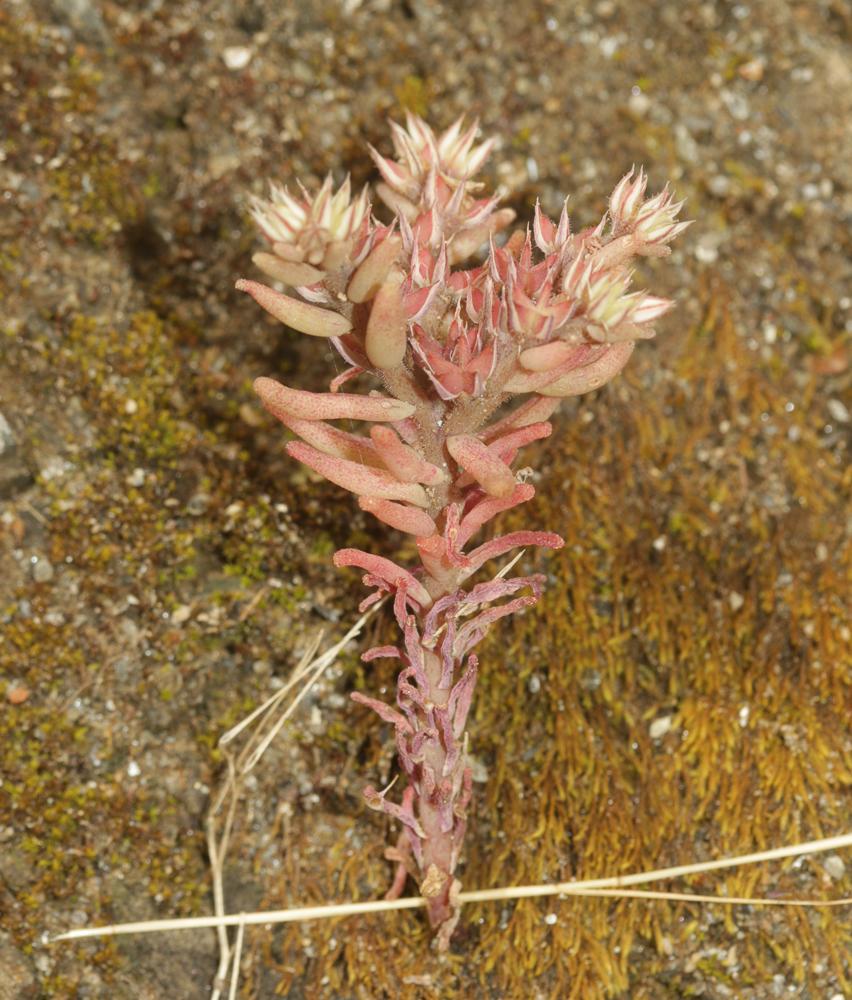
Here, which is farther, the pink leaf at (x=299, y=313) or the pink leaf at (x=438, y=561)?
the pink leaf at (x=438, y=561)

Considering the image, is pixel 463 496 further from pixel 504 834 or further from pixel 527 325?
pixel 504 834

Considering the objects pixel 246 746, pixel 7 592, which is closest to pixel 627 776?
pixel 246 746

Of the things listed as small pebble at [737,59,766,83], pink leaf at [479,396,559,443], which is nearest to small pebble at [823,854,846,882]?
pink leaf at [479,396,559,443]

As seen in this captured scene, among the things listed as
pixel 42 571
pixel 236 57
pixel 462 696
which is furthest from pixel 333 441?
pixel 236 57

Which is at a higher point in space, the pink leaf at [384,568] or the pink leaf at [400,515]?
the pink leaf at [400,515]

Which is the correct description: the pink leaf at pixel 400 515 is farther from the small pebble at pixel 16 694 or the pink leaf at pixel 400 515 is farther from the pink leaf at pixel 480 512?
the small pebble at pixel 16 694

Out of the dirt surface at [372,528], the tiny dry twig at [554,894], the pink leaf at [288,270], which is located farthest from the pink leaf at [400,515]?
the tiny dry twig at [554,894]
